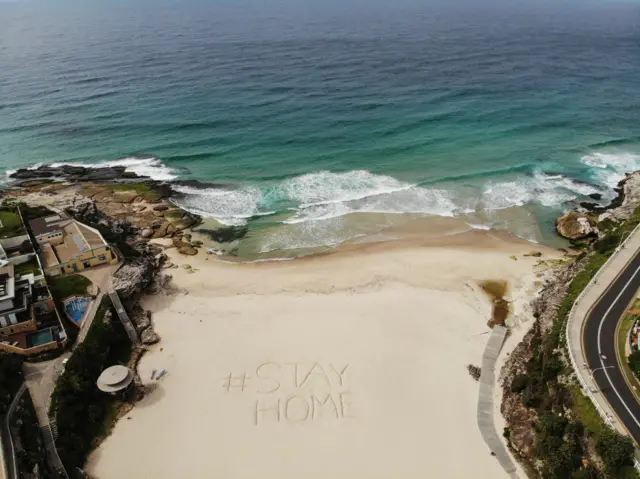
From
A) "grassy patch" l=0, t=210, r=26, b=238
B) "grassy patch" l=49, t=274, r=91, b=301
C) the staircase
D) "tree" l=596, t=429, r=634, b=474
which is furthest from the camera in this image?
"grassy patch" l=0, t=210, r=26, b=238

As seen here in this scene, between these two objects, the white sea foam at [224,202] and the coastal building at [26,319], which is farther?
the white sea foam at [224,202]

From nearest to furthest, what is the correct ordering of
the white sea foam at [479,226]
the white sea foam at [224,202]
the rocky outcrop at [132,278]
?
the rocky outcrop at [132,278] < the white sea foam at [479,226] < the white sea foam at [224,202]

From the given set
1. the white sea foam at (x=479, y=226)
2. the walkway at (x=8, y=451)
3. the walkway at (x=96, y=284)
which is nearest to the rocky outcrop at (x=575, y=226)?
the white sea foam at (x=479, y=226)

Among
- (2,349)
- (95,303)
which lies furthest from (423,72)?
(2,349)

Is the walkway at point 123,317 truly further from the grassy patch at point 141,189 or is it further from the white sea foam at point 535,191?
the white sea foam at point 535,191

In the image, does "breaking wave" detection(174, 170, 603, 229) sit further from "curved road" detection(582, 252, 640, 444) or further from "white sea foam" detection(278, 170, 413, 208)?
"curved road" detection(582, 252, 640, 444)

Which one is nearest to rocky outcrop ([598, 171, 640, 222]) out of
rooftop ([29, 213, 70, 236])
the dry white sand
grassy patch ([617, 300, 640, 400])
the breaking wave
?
the breaking wave

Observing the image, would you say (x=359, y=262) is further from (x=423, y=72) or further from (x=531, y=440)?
(x=423, y=72)
